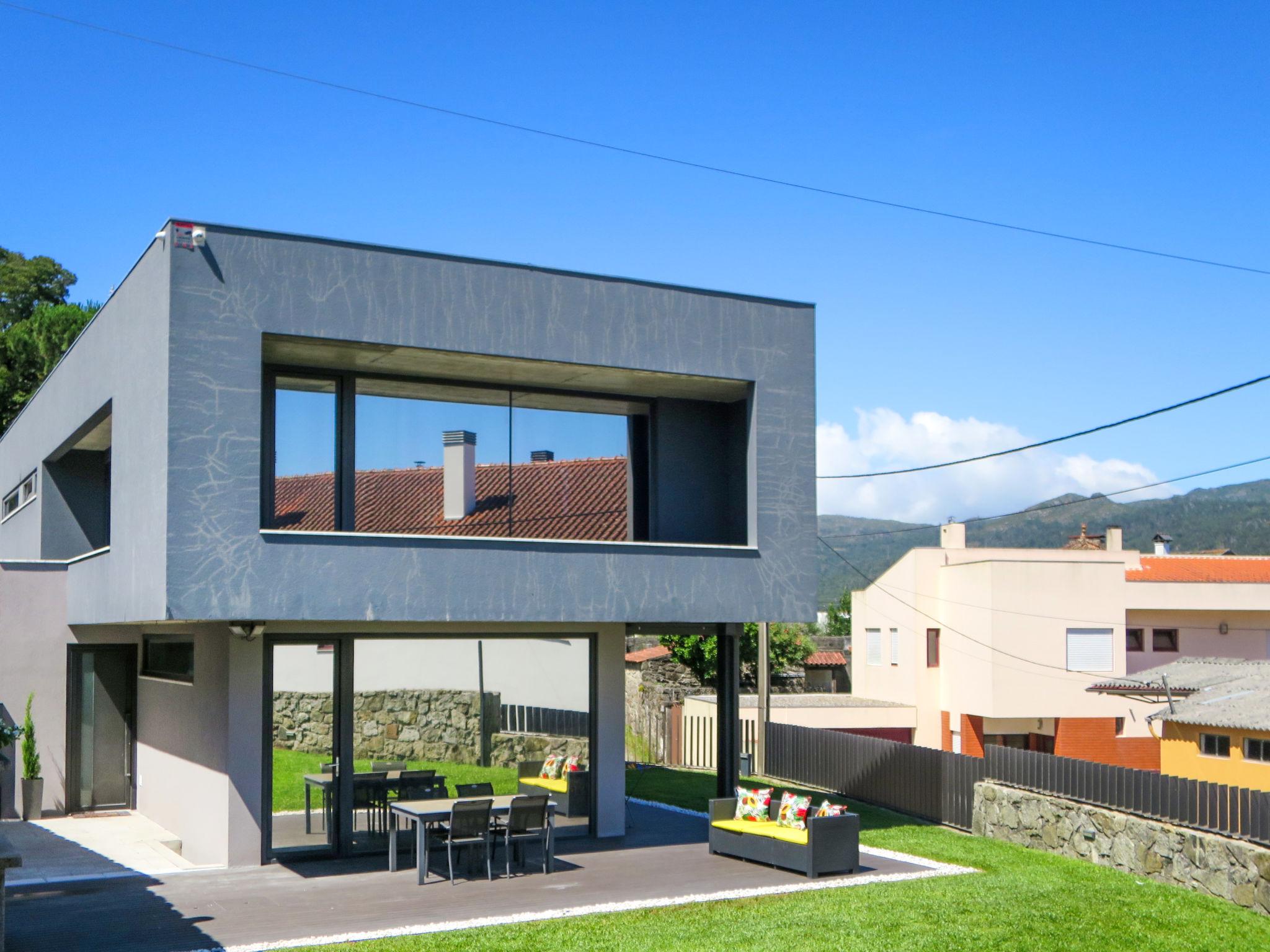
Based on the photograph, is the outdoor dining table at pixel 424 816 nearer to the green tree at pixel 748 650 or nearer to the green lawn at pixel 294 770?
the green lawn at pixel 294 770

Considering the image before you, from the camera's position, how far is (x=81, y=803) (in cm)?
1958

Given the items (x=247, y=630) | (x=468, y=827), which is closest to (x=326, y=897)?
(x=468, y=827)

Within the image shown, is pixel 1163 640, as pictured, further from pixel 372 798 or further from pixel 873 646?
pixel 372 798

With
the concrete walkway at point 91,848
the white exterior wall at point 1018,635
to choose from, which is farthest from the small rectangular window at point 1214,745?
the concrete walkway at point 91,848

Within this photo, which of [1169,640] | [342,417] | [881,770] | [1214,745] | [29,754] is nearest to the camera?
[342,417]

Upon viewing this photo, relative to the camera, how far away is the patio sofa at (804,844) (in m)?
14.8

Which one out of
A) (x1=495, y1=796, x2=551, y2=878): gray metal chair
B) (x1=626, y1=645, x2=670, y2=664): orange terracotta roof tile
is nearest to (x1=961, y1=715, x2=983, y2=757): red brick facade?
(x1=626, y1=645, x2=670, y2=664): orange terracotta roof tile

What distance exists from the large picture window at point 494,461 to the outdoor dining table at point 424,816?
3168mm

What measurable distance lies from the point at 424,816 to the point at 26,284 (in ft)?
138

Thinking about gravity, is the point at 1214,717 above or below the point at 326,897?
above

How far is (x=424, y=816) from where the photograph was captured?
1415cm

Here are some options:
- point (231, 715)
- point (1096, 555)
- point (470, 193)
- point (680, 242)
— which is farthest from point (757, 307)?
point (1096, 555)

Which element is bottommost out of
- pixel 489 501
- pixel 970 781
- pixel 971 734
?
pixel 971 734

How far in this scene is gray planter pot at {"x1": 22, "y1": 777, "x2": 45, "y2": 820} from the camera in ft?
61.1
